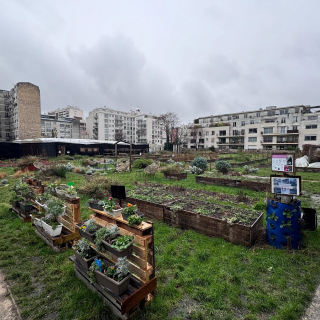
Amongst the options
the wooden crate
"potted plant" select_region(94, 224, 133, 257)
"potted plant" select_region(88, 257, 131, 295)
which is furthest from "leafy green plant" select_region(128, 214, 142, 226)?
"potted plant" select_region(88, 257, 131, 295)

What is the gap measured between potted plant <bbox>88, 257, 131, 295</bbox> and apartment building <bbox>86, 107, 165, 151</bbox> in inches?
2462

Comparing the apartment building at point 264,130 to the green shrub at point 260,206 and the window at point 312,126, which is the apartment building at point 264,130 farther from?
the green shrub at point 260,206

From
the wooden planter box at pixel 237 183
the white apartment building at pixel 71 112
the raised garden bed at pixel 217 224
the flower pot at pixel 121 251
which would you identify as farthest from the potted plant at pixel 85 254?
the white apartment building at pixel 71 112

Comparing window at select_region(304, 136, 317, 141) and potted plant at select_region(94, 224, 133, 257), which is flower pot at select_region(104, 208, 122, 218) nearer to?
potted plant at select_region(94, 224, 133, 257)

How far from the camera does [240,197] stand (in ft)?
24.5

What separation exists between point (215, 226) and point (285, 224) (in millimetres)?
1441

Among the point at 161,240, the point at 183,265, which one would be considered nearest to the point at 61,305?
the point at 183,265

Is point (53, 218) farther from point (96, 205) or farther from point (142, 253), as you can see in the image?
point (142, 253)

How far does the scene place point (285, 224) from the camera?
12.8ft

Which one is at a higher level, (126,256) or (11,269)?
(126,256)

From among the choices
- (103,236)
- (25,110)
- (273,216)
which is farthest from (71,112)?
(273,216)

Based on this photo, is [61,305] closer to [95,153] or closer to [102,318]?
[102,318]

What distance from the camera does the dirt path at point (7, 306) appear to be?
102 inches

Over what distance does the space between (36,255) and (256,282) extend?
14.1ft
